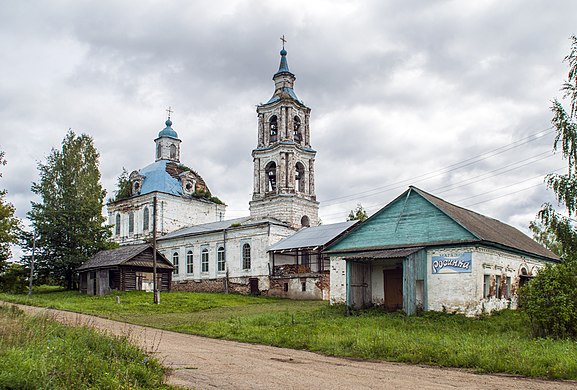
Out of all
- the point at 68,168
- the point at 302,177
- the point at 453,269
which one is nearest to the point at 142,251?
the point at 68,168

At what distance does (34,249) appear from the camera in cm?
3847

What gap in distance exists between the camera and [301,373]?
10492 mm

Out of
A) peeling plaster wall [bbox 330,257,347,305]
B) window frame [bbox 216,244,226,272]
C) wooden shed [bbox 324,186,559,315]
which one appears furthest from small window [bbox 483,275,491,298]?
window frame [bbox 216,244,226,272]

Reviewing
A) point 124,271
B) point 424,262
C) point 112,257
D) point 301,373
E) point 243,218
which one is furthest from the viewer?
point 243,218

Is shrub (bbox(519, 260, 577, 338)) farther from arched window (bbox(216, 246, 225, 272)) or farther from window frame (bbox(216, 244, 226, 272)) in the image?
arched window (bbox(216, 246, 225, 272))

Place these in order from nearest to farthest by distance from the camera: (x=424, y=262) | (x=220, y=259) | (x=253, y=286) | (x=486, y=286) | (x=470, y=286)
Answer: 1. (x=470, y=286)
2. (x=486, y=286)
3. (x=424, y=262)
4. (x=253, y=286)
5. (x=220, y=259)

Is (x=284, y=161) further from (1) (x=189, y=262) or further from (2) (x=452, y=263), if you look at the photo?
(2) (x=452, y=263)

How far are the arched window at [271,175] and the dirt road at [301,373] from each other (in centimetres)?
3230

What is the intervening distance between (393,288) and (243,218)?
2291cm

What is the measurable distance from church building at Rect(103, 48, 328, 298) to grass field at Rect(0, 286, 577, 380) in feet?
44.8

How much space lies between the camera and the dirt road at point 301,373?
9383 millimetres

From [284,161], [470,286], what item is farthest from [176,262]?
[470,286]

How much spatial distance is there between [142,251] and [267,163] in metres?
13.5

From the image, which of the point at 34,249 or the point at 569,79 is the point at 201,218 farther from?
the point at 569,79
